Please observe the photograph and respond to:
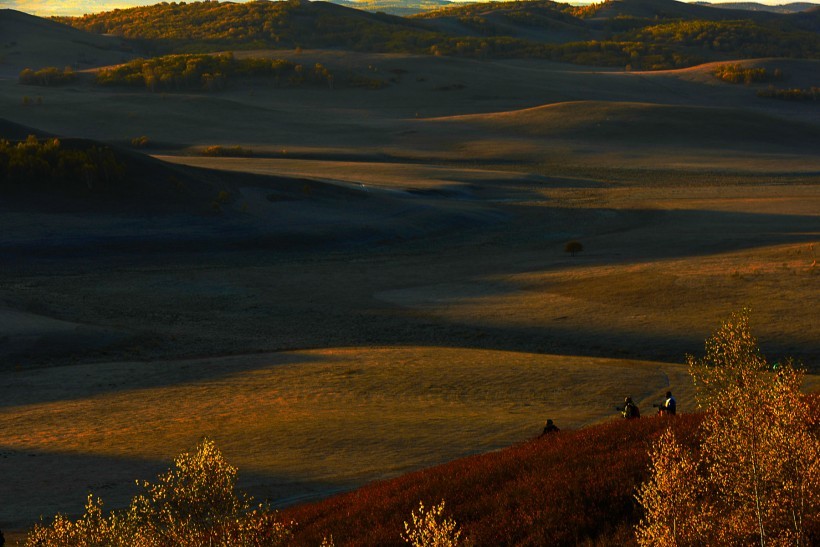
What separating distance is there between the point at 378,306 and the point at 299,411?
12878 millimetres

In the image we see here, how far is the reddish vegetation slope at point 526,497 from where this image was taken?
1155cm

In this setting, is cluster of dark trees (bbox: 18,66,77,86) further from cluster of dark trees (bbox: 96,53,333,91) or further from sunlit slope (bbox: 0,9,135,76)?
sunlit slope (bbox: 0,9,135,76)

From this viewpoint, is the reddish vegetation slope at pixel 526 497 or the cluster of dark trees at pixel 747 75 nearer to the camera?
the reddish vegetation slope at pixel 526 497

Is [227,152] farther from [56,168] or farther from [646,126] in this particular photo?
[646,126]

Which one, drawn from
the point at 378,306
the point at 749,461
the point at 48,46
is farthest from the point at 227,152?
the point at 749,461

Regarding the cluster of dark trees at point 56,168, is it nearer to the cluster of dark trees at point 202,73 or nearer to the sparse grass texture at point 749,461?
the sparse grass texture at point 749,461

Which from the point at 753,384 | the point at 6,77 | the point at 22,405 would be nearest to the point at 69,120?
the point at 6,77

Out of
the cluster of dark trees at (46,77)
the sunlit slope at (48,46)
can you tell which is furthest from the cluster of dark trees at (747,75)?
the sunlit slope at (48,46)

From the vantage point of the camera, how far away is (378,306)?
115 feet

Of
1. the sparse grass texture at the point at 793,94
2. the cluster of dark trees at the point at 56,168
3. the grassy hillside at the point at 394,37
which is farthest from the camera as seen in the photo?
the grassy hillside at the point at 394,37

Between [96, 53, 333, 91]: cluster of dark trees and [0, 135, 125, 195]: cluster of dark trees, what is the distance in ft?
209

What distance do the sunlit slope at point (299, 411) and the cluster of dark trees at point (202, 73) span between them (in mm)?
92766

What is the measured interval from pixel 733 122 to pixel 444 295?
2546 inches

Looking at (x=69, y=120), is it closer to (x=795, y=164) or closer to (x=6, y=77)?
(x=6, y=77)
